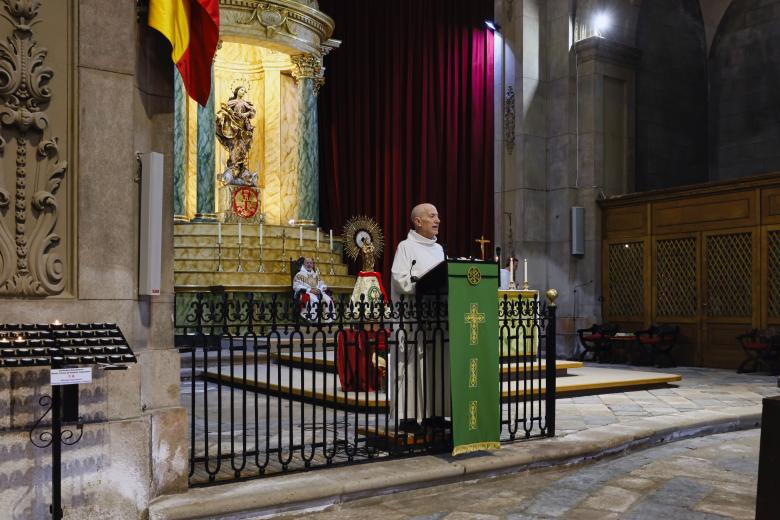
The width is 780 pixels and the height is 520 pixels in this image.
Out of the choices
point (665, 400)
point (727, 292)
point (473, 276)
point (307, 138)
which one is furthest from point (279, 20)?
point (473, 276)

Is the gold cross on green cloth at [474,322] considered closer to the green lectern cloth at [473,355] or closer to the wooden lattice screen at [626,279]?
the green lectern cloth at [473,355]

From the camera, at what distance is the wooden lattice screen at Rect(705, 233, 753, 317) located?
1259 cm

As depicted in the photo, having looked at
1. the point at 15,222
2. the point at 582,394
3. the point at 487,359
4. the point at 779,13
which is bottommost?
the point at 582,394

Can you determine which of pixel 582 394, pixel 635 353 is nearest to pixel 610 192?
pixel 635 353

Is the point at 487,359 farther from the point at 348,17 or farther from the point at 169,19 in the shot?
the point at 348,17

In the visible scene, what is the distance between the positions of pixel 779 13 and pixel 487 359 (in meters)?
14.0

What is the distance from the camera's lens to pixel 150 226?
4.30 metres

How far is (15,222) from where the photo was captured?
3951mm

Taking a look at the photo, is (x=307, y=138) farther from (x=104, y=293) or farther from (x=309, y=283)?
(x=104, y=293)

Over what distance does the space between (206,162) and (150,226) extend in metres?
11.7

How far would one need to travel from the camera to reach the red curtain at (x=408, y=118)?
59.2ft

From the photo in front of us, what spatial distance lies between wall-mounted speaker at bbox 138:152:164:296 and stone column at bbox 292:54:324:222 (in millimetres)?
12469

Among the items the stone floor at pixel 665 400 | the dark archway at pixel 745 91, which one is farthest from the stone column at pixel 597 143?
the stone floor at pixel 665 400

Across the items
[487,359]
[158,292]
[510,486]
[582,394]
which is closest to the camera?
[158,292]
